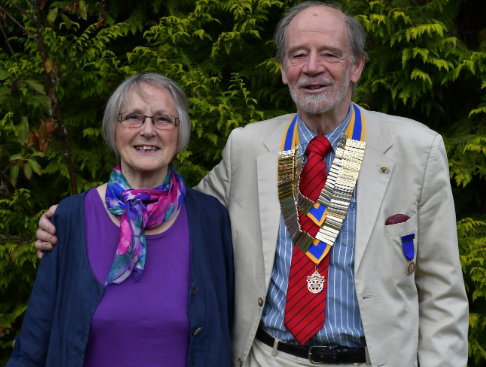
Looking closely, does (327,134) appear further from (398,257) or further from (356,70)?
(398,257)

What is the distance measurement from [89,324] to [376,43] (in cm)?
250

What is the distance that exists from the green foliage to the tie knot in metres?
1.10

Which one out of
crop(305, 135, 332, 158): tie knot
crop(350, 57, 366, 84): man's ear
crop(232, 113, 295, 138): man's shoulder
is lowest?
crop(305, 135, 332, 158): tie knot

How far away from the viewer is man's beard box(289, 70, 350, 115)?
2.54m


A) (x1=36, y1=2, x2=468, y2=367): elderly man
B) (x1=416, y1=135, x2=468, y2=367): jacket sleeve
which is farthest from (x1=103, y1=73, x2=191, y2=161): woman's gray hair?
(x1=416, y1=135, x2=468, y2=367): jacket sleeve

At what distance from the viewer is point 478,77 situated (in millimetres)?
3609

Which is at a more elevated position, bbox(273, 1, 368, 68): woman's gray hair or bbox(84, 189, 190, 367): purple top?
bbox(273, 1, 368, 68): woman's gray hair

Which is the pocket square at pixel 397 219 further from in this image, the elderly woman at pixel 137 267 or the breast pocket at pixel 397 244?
the elderly woman at pixel 137 267

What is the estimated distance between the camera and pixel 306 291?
2408mm

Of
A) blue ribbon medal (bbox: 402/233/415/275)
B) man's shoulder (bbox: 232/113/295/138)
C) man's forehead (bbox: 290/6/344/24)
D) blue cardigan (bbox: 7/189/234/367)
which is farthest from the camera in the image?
man's shoulder (bbox: 232/113/295/138)

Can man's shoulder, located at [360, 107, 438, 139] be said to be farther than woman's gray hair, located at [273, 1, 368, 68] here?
No

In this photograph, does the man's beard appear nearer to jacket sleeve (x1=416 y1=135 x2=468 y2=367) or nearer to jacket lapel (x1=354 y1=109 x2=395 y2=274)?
jacket lapel (x1=354 y1=109 x2=395 y2=274)

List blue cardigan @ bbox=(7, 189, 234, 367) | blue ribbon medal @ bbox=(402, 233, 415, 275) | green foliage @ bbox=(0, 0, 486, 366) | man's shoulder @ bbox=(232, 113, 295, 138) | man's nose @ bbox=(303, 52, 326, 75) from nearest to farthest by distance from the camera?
blue cardigan @ bbox=(7, 189, 234, 367), blue ribbon medal @ bbox=(402, 233, 415, 275), man's nose @ bbox=(303, 52, 326, 75), man's shoulder @ bbox=(232, 113, 295, 138), green foliage @ bbox=(0, 0, 486, 366)

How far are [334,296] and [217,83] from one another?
192cm
